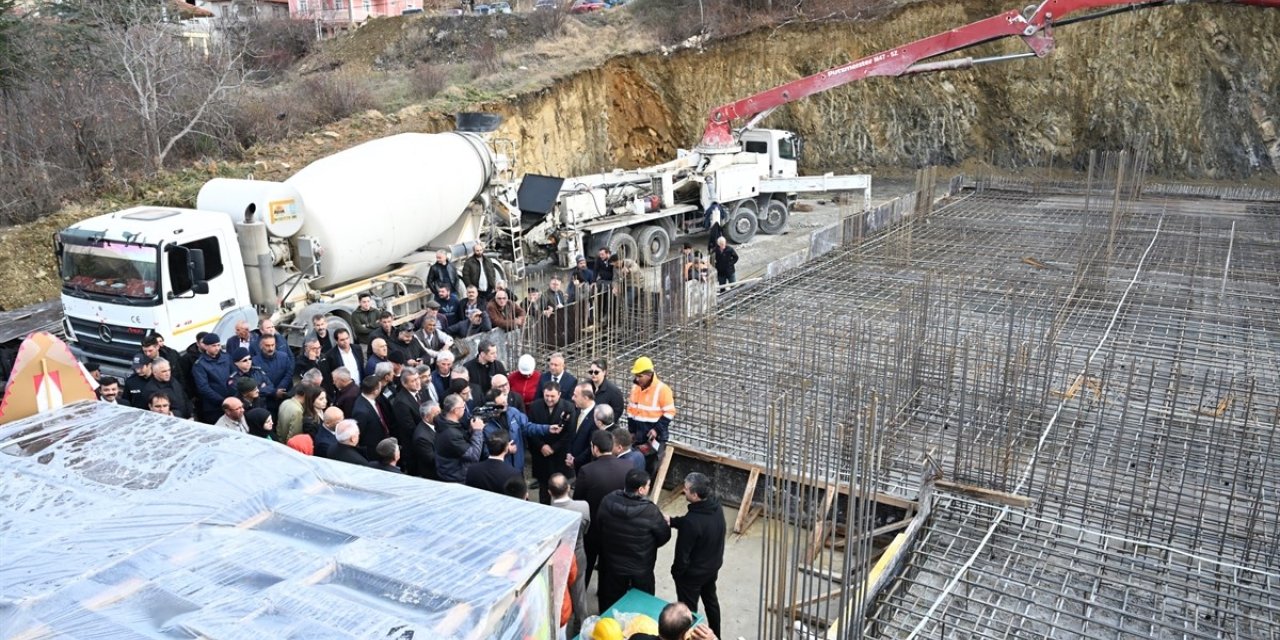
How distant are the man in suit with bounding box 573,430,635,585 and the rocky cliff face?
14.7 meters

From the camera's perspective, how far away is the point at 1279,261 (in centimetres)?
1170

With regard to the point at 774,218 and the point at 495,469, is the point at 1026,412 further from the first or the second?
the point at 774,218

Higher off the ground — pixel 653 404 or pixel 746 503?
pixel 653 404

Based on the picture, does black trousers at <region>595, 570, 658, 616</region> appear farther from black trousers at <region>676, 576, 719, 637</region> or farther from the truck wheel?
the truck wheel

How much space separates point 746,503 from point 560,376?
1.63 m

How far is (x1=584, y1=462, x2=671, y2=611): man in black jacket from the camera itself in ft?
14.9

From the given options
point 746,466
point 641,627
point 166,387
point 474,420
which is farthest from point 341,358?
point 641,627

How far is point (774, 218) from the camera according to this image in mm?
16344

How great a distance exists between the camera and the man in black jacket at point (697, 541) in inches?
176

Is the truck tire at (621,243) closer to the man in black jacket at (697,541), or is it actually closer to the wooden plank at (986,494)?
the wooden plank at (986,494)

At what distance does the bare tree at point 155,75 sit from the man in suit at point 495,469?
12.4 m

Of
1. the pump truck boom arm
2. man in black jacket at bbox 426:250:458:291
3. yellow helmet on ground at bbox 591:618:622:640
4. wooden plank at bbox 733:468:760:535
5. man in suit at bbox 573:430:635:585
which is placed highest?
the pump truck boom arm

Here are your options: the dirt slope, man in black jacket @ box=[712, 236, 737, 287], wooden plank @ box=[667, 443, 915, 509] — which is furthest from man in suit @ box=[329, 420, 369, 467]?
the dirt slope

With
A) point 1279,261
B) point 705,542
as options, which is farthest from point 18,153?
point 1279,261
